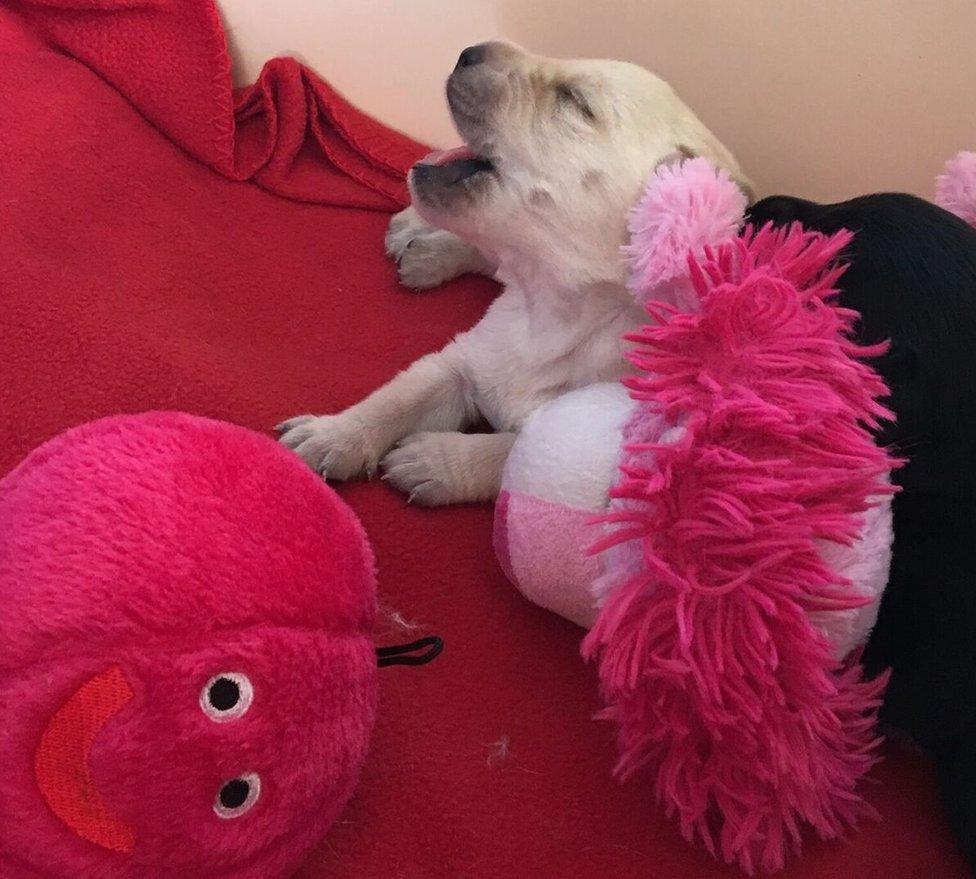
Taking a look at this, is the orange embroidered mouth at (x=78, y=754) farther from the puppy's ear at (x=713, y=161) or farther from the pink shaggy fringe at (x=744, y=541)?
the puppy's ear at (x=713, y=161)

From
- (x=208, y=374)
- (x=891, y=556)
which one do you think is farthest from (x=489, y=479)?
(x=891, y=556)

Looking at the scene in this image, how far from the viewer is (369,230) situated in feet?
5.10

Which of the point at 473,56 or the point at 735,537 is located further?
the point at 473,56

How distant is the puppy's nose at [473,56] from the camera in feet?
3.70

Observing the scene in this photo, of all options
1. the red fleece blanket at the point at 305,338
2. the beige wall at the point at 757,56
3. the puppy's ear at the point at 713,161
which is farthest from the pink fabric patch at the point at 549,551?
the beige wall at the point at 757,56

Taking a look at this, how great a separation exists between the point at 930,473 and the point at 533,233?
54cm

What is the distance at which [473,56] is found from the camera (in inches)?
44.8

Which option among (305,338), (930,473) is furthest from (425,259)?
(930,473)

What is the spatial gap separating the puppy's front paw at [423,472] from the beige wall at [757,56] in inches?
30.1

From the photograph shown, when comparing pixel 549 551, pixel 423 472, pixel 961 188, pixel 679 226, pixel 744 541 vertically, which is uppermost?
pixel 961 188

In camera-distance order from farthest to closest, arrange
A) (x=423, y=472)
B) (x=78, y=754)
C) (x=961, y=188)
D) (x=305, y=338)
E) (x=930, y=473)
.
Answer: (x=305, y=338) < (x=423, y=472) < (x=961, y=188) < (x=930, y=473) < (x=78, y=754)

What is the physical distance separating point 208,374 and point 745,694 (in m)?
0.83

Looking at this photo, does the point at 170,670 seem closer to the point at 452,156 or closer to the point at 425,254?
the point at 452,156

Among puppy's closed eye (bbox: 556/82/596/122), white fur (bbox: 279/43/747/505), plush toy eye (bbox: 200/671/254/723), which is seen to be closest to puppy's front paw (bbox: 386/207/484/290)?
white fur (bbox: 279/43/747/505)
